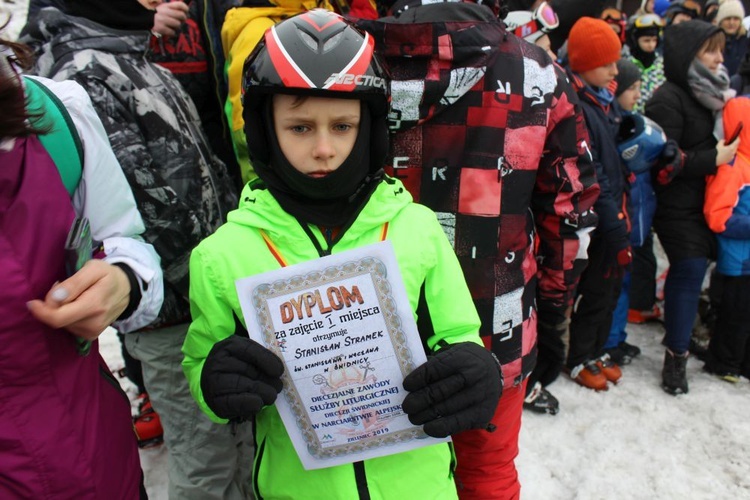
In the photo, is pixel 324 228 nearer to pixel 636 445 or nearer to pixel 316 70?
pixel 316 70

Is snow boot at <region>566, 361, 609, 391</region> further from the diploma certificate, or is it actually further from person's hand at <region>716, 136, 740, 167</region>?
the diploma certificate

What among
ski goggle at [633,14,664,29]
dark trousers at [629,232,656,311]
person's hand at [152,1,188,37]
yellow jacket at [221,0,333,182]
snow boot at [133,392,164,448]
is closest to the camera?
yellow jacket at [221,0,333,182]

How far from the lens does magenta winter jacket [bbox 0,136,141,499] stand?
3.92ft

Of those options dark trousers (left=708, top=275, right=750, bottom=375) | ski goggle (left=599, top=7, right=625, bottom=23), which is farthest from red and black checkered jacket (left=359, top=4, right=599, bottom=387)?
ski goggle (left=599, top=7, right=625, bottom=23)

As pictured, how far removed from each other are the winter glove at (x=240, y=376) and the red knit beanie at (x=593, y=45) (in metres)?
3.13

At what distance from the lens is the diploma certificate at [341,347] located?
4.62ft

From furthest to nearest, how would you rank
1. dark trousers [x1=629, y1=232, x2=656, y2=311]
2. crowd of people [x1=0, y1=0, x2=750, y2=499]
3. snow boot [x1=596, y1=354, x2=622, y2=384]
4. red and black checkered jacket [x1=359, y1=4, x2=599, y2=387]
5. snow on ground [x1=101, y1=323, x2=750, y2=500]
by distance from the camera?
dark trousers [x1=629, y1=232, x2=656, y2=311] → snow boot [x1=596, y1=354, x2=622, y2=384] → snow on ground [x1=101, y1=323, x2=750, y2=500] → red and black checkered jacket [x1=359, y1=4, x2=599, y2=387] → crowd of people [x1=0, y1=0, x2=750, y2=499]

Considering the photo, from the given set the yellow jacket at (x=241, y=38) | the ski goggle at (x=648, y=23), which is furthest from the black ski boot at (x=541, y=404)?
the ski goggle at (x=648, y=23)

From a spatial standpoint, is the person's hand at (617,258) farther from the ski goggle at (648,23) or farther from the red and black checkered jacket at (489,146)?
the ski goggle at (648,23)

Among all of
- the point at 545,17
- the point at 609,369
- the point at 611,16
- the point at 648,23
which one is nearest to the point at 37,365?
the point at 545,17

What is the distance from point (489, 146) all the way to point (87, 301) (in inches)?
53.6

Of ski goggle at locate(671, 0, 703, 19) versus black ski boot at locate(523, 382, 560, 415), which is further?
ski goggle at locate(671, 0, 703, 19)

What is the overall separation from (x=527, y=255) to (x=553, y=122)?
0.53 meters

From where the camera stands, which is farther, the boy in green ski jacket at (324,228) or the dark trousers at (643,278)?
the dark trousers at (643,278)
